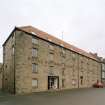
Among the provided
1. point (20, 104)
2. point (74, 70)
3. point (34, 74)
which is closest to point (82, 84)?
point (74, 70)

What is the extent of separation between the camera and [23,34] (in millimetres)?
28109

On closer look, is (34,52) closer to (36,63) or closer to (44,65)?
(36,63)

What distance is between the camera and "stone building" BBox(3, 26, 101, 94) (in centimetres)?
2723

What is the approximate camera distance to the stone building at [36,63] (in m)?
27.2

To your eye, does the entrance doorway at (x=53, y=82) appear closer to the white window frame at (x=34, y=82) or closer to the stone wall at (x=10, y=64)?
the white window frame at (x=34, y=82)

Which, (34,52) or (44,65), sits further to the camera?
(44,65)

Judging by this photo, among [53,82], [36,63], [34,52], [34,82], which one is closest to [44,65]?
[36,63]

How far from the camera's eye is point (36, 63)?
29.4 metres

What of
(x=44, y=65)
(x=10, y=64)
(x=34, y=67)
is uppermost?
(x=10, y=64)

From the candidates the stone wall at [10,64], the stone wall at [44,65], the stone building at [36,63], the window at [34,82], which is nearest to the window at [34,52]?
the stone building at [36,63]

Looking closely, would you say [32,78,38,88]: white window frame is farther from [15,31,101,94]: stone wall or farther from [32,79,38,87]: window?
[15,31,101,94]: stone wall

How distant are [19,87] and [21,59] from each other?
4.36 m

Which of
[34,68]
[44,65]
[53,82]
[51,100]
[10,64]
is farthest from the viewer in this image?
[53,82]

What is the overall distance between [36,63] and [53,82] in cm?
624
